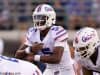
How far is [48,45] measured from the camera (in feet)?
22.4

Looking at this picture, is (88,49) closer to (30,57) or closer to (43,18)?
(30,57)

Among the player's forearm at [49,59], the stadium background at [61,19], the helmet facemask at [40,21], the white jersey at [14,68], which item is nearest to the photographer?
the white jersey at [14,68]

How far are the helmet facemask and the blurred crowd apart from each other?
6214 millimetres

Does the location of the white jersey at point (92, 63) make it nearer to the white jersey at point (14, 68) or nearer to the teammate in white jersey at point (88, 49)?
the teammate in white jersey at point (88, 49)

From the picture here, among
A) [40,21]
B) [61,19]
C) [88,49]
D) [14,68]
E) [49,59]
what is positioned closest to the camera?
[14,68]

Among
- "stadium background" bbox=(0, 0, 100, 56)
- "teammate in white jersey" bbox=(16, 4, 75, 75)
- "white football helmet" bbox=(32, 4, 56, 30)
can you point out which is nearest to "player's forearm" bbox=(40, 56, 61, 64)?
"teammate in white jersey" bbox=(16, 4, 75, 75)

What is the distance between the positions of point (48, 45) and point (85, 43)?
588 mm

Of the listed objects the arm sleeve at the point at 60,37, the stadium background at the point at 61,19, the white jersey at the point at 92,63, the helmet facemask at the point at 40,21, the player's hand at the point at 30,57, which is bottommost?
the white jersey at the point at 92,63

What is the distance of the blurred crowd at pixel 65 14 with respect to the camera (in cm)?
1337

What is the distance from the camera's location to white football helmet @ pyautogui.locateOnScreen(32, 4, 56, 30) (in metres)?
6.93

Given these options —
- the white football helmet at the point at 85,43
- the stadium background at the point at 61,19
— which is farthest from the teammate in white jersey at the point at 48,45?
the stadium background at the point at 61,19

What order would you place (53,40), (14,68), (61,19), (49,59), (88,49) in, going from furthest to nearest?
(61,19)
(53,40)
(49,59)
(88,49)
(14,68)

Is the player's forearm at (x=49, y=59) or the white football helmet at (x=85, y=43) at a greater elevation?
the white football helmet at (x=85, y=43)

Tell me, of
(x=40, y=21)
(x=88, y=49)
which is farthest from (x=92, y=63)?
(x=40, y=21)
